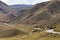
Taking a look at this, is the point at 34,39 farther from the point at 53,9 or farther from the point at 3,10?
the point at 3,10

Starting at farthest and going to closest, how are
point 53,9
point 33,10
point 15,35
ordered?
point 33,10 → point 53,9 → point 15,35

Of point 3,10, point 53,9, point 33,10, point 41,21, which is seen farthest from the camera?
point 3,10

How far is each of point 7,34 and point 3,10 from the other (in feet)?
256

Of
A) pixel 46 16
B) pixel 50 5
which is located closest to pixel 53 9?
pixel 50 5

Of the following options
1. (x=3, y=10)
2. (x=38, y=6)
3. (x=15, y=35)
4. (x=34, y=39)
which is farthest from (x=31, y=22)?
(x=3, y=10)

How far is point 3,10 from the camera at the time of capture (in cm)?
12294

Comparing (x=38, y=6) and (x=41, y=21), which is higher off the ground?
(x=38, y=6)

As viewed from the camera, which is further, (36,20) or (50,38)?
(36,20)

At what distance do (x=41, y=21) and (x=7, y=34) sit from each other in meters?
29.1

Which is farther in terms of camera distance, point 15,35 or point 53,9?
point 53,9

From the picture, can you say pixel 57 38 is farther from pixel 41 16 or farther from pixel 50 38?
pixel 41 16

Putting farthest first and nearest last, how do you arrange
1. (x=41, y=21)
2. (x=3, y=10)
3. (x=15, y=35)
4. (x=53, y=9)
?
(x=3, y=10) < (x=53, y=9) < (x=41, y=21) < (x=15, y=35)

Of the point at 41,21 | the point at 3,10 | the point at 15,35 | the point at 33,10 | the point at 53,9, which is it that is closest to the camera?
the point at 15,35

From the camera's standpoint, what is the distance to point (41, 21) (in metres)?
73.6
